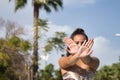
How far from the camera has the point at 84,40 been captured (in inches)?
145

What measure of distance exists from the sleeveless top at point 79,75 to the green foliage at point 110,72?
54836 millimetres

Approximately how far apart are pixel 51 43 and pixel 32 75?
2.26 m

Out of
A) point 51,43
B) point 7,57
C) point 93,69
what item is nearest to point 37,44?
point 51,43

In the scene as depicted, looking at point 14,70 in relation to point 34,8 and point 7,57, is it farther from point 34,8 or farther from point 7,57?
point 34,8

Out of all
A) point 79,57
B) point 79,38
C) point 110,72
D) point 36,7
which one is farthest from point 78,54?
point 110,72

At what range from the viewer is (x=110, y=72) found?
60.3m

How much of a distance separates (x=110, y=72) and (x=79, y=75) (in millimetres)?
57192

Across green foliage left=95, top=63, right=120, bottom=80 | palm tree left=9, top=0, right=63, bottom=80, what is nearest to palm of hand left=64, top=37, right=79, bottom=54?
palm tree left=9, top=0, right=63, bottom=80

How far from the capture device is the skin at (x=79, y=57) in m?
3.51

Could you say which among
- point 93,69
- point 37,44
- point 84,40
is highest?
point 84,40

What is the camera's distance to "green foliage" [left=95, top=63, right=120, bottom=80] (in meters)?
59.2

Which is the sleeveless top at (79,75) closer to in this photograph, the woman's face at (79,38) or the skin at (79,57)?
the skin at (79,57)

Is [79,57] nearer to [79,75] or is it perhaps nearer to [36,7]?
[79,75]

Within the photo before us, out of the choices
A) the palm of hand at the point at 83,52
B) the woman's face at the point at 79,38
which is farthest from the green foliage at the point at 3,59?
the palm of hand at the point at 83,52
